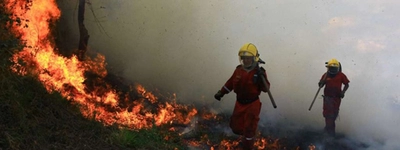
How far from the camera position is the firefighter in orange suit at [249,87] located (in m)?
6.29

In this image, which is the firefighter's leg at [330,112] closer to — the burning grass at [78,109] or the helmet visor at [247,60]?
the burning grass at [78,109]

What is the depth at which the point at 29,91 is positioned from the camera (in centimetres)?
580

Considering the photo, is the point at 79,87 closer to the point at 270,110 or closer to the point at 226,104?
the point at 226,104

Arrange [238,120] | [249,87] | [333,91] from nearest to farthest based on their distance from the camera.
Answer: [249,87] < [238,120] < [333,91]

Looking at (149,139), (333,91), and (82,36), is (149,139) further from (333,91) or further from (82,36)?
(333,91)

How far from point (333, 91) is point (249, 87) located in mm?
3552

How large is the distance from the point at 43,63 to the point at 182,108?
Result: 375 cm

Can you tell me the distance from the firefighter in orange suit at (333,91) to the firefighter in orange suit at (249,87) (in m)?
3.33

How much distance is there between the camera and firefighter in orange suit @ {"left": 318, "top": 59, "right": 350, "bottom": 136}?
886 cm

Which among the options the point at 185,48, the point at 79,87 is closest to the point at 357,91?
the point at 185,48

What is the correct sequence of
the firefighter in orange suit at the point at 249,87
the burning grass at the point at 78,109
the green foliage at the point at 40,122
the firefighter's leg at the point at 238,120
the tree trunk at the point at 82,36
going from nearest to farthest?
1. the green foliage at the point at 40,122
2. the burning grass at the point at 78,109
3. the firefighter in orange suit at the point at 249,87
4. the firefighter's leg at the point at 238,120
5. the tree trunk at the point at 82,36

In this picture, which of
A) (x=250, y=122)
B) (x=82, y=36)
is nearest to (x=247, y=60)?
(x=250, y=122)

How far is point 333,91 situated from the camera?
8898 mm

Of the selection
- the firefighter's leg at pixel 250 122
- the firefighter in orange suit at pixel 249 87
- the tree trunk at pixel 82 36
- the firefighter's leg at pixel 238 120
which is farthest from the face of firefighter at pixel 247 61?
the tree trunk at pixel 82 36
